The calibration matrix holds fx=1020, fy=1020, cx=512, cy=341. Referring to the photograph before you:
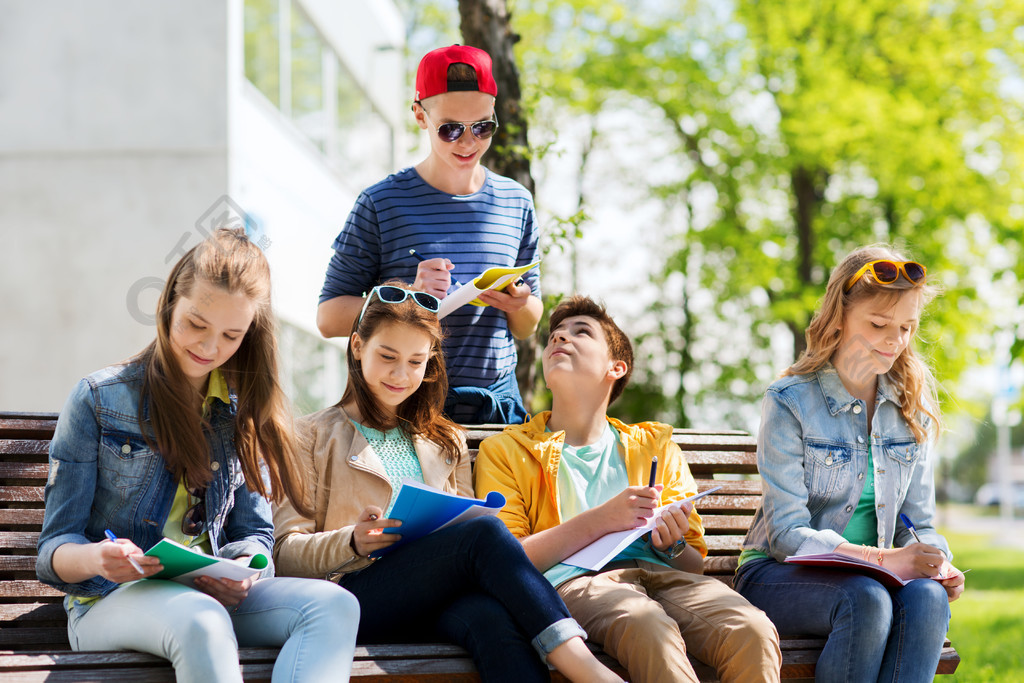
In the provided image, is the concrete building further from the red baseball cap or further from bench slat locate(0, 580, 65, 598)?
bench slat locate(0, 580, 65, 598)

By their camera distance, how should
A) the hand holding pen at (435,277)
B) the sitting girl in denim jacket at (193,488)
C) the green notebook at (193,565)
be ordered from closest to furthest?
the green notebook at (193,565)
the sitting girl in denim jacket at (193,488)
the hand holding pen at (435,277)

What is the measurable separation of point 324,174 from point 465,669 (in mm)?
11817

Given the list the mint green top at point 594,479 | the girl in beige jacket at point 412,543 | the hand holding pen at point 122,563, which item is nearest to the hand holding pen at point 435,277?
the girl in beige jacket at point 412,543

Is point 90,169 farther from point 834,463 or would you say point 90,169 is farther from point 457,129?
point 834,463

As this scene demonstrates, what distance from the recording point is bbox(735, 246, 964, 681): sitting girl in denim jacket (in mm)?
3230

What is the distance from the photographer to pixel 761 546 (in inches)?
141

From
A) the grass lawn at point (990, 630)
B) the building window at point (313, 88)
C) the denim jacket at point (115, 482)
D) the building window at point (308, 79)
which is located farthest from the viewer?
the building window at point (308, 79)

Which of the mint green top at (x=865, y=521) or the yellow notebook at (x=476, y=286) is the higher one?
the yellow notebook at (x=476, y=286)

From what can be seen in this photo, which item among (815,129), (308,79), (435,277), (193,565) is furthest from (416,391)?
(815,129)

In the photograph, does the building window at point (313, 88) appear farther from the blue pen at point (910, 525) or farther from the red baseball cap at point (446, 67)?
the blue pen at point (910, 525)

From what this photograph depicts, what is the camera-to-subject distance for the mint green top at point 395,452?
132 inches

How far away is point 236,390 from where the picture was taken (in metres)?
3.06

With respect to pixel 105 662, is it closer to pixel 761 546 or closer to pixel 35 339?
pixel 761 546

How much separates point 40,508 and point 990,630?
6434 mm
